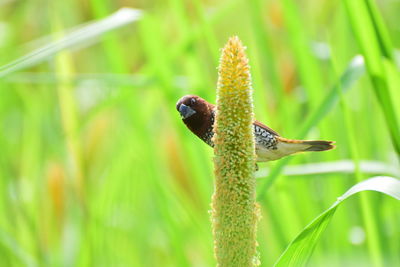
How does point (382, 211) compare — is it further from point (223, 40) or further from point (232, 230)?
point (223, 40)

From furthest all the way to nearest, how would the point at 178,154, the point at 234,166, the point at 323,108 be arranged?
the point at 178,154 < the point at 323,108 < the point at 234,166

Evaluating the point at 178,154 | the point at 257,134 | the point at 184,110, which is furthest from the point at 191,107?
the point at 178,154

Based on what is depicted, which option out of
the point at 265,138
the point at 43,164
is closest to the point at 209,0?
the point at 43,164

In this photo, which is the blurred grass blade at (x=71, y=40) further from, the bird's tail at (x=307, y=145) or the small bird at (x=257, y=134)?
the bird's tail at (x=307, y=145)

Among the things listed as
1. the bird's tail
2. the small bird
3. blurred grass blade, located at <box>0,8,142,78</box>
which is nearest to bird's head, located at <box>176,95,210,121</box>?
the small bird

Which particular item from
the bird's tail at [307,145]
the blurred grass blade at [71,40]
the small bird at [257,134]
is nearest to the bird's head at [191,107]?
the small bird at [257,134]

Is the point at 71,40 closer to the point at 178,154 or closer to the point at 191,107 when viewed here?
the point at 191,107

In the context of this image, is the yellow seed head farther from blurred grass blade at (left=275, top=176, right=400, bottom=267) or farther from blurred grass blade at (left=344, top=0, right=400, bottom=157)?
blurred grass blade at (left=344, top=0, right=400, bottom=157)
